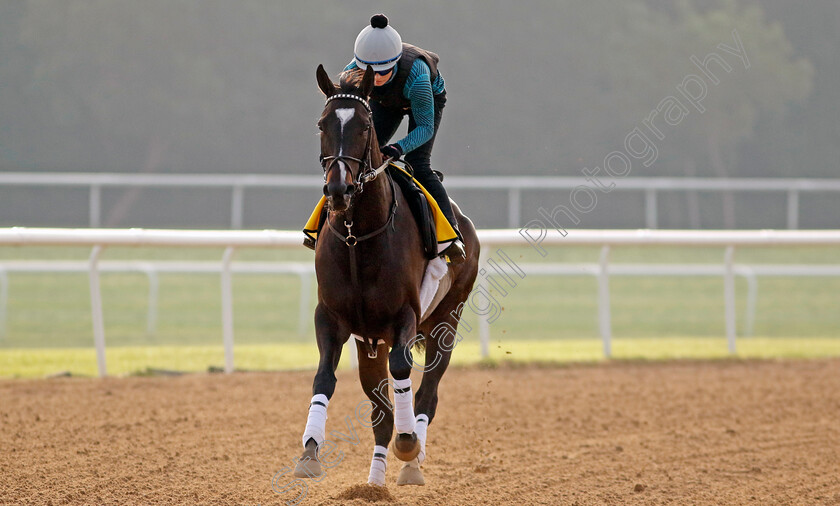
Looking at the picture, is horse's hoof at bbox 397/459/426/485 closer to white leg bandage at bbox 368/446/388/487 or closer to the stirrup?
white leg bandage at bbox 368/446/388/487

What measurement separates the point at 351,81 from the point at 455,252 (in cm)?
117

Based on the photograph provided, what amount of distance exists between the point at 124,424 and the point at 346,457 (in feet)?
5.12

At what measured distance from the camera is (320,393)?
169 inches

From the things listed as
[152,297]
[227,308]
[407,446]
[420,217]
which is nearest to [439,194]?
[420,217]

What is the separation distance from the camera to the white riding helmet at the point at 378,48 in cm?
457

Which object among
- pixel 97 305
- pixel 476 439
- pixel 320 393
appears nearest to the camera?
pixel 320 393

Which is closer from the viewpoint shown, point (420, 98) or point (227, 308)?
point (420, 98)

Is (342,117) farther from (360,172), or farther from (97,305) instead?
(97,305)

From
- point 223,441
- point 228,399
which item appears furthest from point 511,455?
point 228,399

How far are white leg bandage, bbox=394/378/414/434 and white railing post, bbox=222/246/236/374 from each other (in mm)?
3919

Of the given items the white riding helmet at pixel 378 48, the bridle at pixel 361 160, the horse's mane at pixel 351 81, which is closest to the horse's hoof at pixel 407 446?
the bridle at pixel 361 160

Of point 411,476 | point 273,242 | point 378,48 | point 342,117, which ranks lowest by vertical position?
point 411,476

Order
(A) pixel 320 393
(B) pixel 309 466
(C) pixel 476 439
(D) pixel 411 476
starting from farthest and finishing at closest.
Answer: (C) pixel 476 439 < (D) pixel 411 476 < (A) pixel 320 393 < (B) pixel 309 466

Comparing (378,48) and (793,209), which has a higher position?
(378,48)
